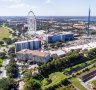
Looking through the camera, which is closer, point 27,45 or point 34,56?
point 34,56

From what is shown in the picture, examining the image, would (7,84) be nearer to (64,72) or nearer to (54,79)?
(54,79)

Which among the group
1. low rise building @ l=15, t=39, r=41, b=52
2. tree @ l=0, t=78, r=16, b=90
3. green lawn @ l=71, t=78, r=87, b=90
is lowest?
green lawn @ l=71, t=78, r=87, b=90

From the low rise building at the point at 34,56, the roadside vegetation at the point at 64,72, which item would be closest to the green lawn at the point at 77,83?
the roadside vegetation at the point at 64,72

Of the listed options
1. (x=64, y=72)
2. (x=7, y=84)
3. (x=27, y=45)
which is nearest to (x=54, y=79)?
(x=64, y=72)

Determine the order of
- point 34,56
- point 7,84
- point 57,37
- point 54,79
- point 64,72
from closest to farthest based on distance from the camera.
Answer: point 7,84 < point 54,79 < point 64,72 < point 34,56 < point 57,37

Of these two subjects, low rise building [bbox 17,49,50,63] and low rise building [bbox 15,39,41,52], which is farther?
low rise building [bbox 15,39,41,52]

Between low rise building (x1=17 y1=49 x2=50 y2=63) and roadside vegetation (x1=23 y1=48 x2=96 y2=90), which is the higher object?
low rise building (x1=17 y1=49 x2=50 y2=63)

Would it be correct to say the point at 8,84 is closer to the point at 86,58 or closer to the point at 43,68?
the point at 43,68

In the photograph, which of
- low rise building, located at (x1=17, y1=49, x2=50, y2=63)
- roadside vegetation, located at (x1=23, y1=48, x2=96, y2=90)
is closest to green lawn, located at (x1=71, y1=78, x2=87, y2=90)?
roadside vegetation, located at (x1=23, y1=48, x2=96, y2=90)

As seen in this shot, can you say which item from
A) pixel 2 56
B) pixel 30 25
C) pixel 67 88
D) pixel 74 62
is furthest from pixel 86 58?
pixel 30 25

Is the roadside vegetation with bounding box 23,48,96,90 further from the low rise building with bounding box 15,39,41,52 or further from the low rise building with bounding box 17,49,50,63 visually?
the low rise building with bounding box 15,39,41,52

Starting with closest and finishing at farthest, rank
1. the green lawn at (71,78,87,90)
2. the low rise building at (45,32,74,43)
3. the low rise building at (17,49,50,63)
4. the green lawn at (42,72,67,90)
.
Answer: the green lawn at (71,78,87,90), the green lawn at (42,72,67,90), the low rise building at (17,49,50,63), the low rise building at (45,32,74,43)

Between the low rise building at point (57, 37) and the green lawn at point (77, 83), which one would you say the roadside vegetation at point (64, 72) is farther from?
the low rise building at point (57, 37)
